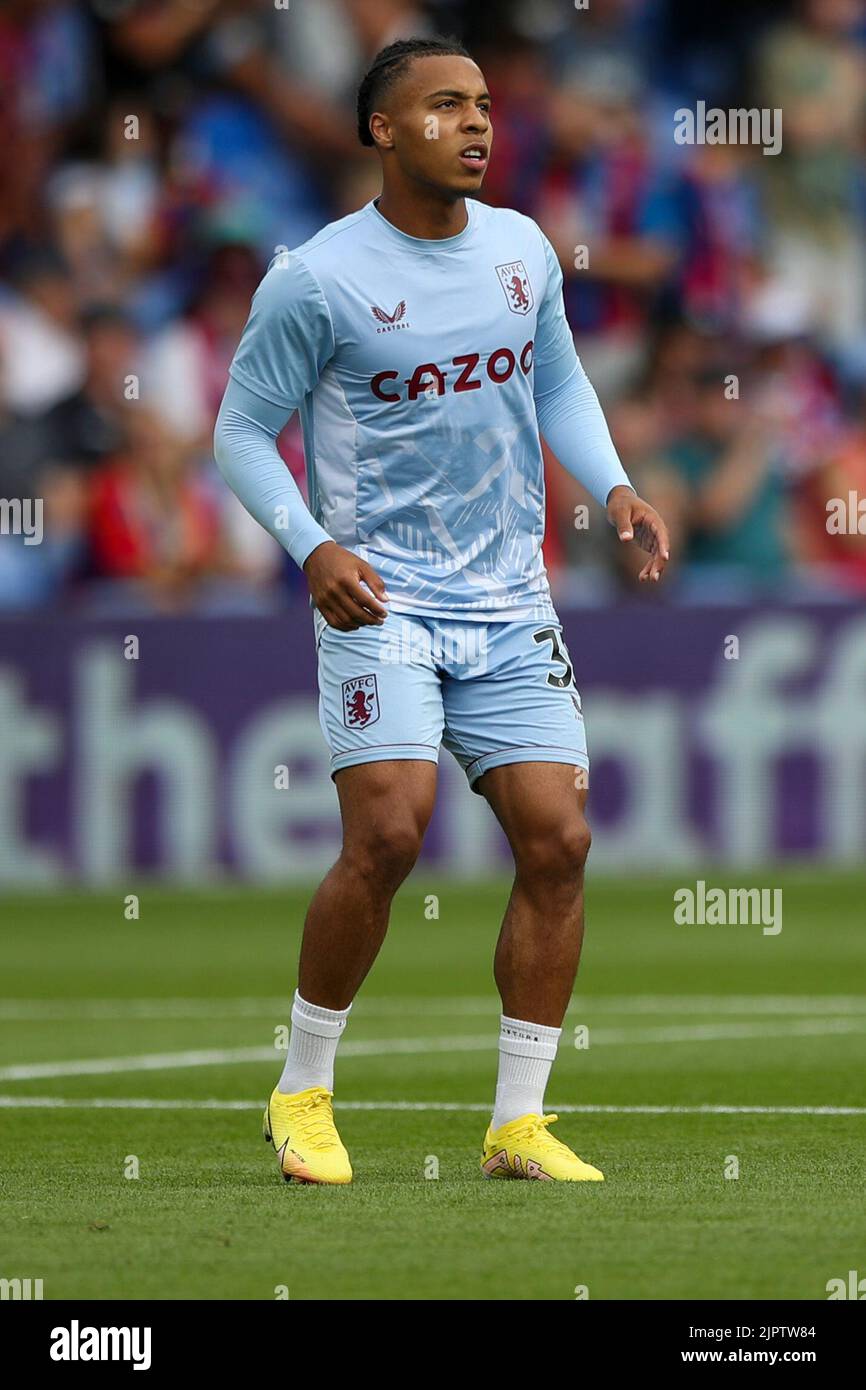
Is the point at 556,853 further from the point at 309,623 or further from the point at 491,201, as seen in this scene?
the point at 491,201

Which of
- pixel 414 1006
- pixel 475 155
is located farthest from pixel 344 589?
pixel 414 1006

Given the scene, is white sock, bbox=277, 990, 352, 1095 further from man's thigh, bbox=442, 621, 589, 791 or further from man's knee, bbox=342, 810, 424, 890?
man's thigh, bbox=442, 621, 589, 791

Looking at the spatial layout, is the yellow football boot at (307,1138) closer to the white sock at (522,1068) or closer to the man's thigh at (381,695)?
the white sock at (522,1068)

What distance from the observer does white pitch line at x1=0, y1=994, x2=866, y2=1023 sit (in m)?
10.7

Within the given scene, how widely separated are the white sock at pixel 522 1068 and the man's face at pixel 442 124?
2031 millimetres

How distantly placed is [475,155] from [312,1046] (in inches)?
85.6

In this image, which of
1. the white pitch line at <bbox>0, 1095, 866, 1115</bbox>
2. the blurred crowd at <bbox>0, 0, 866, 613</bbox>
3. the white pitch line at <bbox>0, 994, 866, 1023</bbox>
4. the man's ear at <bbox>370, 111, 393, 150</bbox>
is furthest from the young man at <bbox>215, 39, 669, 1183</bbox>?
the blurred crowd at <bbox>0, 0, 866, 613</bbox>

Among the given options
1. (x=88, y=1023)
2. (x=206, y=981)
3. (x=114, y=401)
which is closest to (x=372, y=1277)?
(x=88, y=1023)

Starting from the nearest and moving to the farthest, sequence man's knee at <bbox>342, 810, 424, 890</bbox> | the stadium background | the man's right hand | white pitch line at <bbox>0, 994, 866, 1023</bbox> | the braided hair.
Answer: the man's right hand, man's knee at <bbox>342, 810, 424, 890</bbox>, the braided hair, the stadium background, white pitch line at <bbox>0, 994, 866, 1023</bbox>

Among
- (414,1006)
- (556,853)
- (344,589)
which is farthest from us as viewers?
(414,1006)

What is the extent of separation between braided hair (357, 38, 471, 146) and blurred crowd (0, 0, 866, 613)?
7.76 metres

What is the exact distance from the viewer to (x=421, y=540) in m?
6.64

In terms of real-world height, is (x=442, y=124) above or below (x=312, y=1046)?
above

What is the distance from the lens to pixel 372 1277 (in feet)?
16.6
